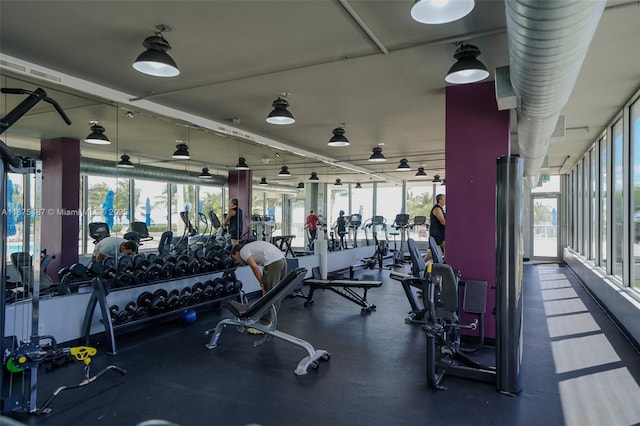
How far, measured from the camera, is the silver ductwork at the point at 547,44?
1646 mm

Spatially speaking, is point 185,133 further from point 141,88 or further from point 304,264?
point 304,264

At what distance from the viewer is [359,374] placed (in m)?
3.46

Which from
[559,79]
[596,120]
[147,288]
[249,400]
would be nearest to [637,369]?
[559,79]

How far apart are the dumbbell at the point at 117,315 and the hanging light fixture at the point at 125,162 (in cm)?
202

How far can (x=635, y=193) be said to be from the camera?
4867mm

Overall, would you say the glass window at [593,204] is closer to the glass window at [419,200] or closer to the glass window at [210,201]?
the glass window at [419,200]

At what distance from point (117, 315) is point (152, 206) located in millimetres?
2106

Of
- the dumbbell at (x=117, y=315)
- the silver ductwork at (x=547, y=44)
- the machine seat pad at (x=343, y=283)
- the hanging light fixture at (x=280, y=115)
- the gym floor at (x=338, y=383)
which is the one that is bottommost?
the gym floor at (x=338, y=383)

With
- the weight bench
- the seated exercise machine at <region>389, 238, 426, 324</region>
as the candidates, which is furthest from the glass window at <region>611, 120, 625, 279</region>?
the weight bench

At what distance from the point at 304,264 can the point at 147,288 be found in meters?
3.74

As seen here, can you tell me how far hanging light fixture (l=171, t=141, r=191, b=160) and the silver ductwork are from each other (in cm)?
521

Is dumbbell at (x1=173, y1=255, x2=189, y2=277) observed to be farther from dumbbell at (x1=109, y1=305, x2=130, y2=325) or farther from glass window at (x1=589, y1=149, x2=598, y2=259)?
glass window at (x1=589, y1=149, x2=598, y2=259)

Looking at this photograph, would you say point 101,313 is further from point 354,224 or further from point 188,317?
point 354,224

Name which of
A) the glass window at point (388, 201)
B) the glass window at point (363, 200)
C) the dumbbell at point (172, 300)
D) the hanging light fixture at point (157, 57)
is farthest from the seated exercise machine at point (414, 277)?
the glass window at point (388, 201)
